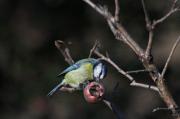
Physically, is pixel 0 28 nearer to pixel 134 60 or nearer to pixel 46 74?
pixel 46 74

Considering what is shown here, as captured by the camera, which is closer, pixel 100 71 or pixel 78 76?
pixel 100 71

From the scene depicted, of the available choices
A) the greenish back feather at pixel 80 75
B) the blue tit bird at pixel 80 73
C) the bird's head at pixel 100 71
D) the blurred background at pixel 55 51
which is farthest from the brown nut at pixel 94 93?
the blurred background at pixel 55 51

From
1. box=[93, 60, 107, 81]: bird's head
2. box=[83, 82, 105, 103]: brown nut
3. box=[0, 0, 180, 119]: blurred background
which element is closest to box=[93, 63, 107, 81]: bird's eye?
box=[93, 60, 107, 81]: bird's head

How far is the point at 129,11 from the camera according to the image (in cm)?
637

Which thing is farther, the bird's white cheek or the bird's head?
the bird's white cheek

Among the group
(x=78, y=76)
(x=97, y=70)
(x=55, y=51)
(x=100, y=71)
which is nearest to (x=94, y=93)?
(x=100, y=71)

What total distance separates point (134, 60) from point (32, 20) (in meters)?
1.32

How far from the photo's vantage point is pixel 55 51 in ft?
21.0

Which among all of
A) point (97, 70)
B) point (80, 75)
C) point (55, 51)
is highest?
point (97, 70)

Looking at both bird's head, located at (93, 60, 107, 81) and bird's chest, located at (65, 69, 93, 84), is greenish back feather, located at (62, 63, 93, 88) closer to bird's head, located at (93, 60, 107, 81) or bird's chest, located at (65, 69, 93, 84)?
bird's chest, located at (65, 69, 93, 84)

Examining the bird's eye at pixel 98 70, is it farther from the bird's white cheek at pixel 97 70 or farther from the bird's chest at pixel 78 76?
the bird's chest at pixel 78 76

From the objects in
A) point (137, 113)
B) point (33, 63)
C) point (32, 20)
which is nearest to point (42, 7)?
point (32, 20)

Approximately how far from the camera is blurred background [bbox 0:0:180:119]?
20.4 ft

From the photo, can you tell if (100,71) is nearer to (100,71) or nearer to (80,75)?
(100,71)
